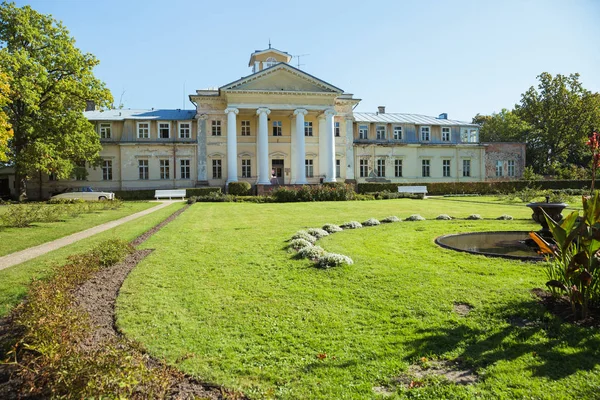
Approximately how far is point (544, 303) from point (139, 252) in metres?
8.44

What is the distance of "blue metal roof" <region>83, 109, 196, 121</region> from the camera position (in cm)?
3972

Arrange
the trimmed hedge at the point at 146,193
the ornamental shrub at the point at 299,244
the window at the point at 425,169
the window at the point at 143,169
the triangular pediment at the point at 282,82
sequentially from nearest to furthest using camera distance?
1. the ornamental shrub at the point at 299,244
2. the trimmed hedge at the point at 146,193
3. the triangular pediment at the point at 282,82
4. the window at the point at 143,169
5. the window at the point at 425,169

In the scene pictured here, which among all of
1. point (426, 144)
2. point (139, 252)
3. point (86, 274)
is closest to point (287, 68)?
point (426, 144)

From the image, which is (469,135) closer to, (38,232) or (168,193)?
(168,193)

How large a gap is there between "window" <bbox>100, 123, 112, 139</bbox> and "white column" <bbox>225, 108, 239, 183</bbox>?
12895 millimetres

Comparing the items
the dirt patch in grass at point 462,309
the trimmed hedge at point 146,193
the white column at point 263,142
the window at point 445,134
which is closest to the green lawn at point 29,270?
the dirt patch in grass at point 462,309

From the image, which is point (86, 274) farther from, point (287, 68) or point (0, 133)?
point (287, 68)

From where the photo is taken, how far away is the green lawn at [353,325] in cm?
359

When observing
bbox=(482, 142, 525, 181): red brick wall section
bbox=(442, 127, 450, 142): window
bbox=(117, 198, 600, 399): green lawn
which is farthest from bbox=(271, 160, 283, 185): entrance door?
bbox=(117, 198, 600, 399): green lawn

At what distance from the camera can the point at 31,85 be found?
1062 inches

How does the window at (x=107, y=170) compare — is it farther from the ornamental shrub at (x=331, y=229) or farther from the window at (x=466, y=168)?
the window at (x=466, y=168)

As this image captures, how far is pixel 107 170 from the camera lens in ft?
128

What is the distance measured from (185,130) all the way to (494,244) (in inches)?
1409

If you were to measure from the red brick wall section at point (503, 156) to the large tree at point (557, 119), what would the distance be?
5.49 m
